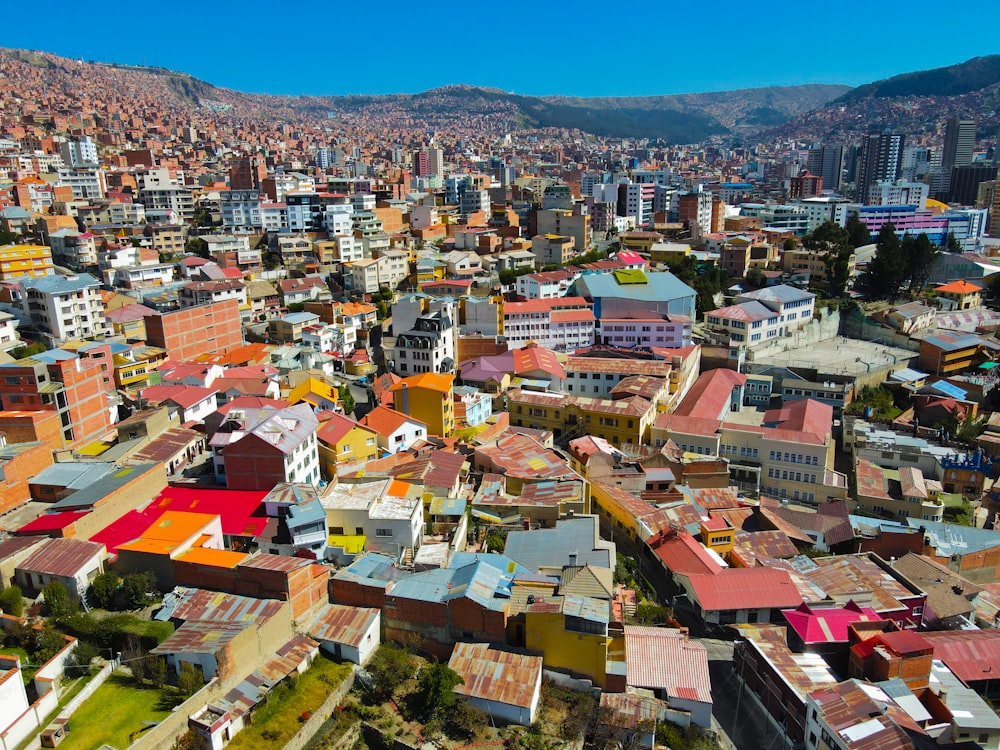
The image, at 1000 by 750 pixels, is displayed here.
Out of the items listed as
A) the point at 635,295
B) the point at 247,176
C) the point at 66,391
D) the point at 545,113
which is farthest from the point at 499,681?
the point at 545,113

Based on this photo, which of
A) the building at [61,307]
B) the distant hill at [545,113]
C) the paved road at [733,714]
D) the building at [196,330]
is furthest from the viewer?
the distant hill at [545,113]

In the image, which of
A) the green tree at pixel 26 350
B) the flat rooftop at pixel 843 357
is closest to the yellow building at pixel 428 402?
the green tree at pixel 26 350

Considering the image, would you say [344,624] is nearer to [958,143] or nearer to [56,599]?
[56,599]

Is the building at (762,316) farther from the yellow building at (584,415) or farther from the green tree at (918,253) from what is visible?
the yellow building at (584,415)

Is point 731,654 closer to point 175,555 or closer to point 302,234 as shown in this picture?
point 175,555

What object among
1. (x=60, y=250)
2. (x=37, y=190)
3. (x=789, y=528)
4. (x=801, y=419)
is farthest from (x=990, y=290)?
(x=37, y=190)

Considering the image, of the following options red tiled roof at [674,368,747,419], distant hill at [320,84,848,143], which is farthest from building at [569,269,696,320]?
distant hill at [320,84,848,143]

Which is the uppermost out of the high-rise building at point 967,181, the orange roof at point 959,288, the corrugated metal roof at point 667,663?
the high-rise building at point 967,181
